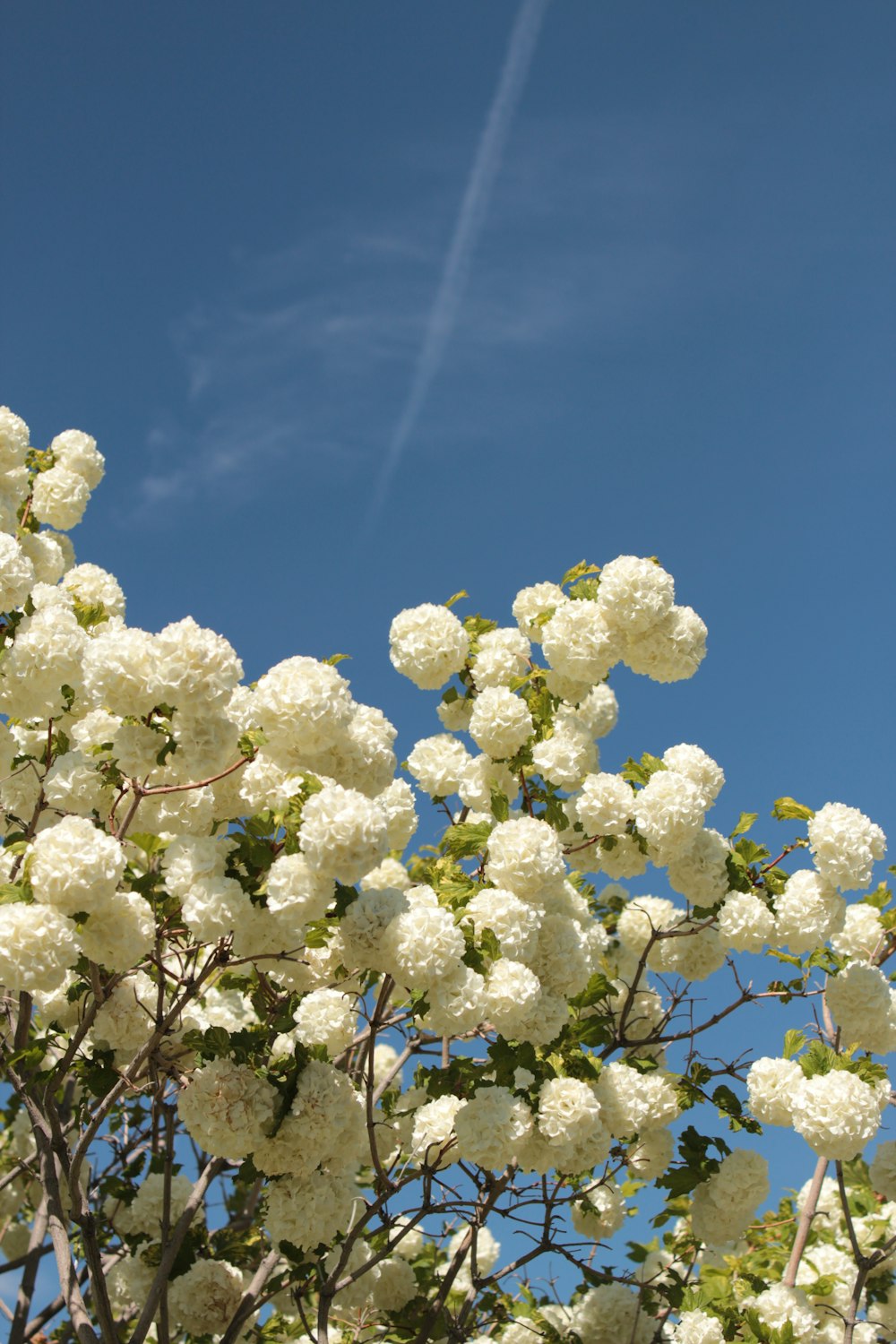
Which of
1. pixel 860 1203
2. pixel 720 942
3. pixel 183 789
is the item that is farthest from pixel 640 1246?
pixel 183 789

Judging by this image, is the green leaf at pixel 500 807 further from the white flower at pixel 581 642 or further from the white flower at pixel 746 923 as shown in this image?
the white flower at pixel 746 923

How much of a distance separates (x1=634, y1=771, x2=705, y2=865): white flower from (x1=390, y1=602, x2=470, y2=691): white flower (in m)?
1.44

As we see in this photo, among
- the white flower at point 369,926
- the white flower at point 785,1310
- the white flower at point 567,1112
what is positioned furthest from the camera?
the white flower at point 785,1310

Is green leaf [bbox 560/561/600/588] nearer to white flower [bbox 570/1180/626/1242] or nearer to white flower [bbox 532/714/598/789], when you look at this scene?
white flower [bbox 532/714/598/789]

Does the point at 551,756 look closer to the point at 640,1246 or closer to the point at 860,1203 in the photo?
the point at 640,1246

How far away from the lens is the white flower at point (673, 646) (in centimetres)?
653

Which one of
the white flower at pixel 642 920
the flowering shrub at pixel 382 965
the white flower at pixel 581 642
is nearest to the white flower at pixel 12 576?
the flowering shrub at pixel 382 965

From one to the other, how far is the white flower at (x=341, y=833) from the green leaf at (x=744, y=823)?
9.50ft

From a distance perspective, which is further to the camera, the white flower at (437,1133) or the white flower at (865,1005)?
the white flower at (865,1005)

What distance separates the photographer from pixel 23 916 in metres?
3.78

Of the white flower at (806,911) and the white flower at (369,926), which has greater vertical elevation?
the white flower at (806,911)

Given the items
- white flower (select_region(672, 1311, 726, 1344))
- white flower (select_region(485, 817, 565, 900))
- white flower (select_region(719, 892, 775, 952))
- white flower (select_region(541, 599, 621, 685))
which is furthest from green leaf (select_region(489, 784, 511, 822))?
white flower (select_region(672, 1311, 726, 1344))

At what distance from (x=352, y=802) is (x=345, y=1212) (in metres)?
2.10

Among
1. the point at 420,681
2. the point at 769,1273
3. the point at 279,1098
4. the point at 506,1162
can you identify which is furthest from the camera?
the point at 769,1273
